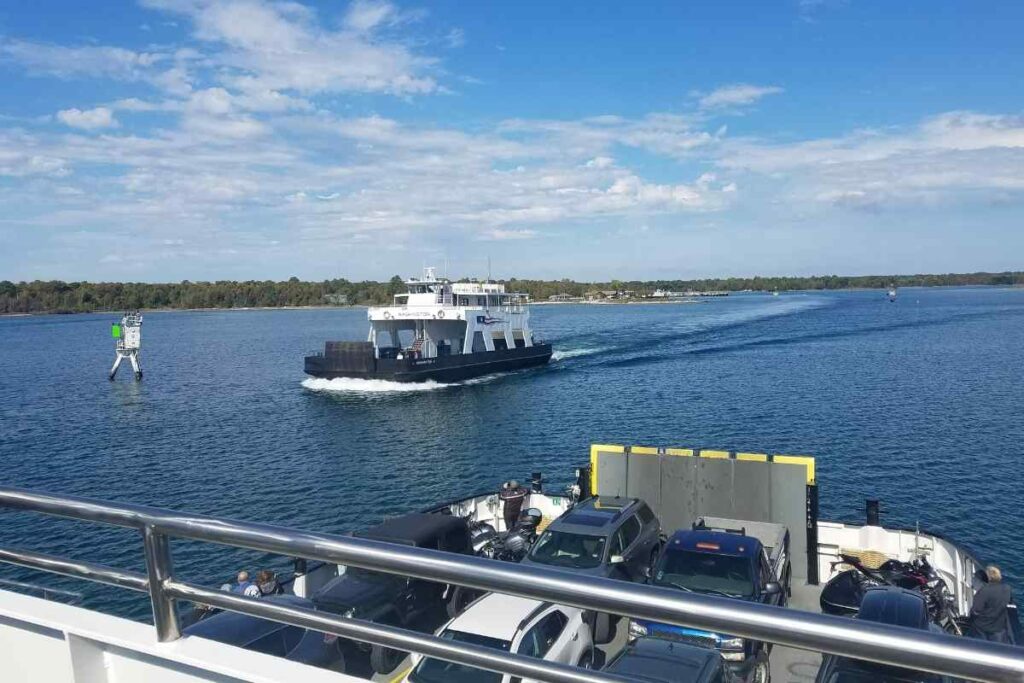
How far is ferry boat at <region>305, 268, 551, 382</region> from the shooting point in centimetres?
5222

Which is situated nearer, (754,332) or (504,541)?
(504,541)

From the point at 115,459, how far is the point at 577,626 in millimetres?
30994

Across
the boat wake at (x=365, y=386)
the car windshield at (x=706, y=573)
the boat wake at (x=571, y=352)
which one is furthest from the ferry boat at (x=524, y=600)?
the boat wake at (x=571, y=352)

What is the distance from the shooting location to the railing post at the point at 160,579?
2.48 meters

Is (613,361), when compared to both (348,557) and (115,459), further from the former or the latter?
(348,557)

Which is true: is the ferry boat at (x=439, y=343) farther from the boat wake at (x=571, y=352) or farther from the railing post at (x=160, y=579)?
the railing post at (x=160, y=579)

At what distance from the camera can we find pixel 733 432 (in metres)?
35.9

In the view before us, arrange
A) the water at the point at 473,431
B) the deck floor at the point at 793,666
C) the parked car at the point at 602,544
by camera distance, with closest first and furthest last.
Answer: the deck floor at the point at 793,666 → the parked car at the point at 602,544 → the water at the point at 473,431

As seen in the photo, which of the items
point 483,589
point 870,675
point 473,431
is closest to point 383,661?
point 870,675

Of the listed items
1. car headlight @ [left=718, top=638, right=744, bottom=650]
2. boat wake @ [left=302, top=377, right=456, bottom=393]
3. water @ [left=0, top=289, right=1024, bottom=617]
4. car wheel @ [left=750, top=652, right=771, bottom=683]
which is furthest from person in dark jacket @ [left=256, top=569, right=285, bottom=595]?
boat wake @ [left=302, top=377, right=456, bottom=393]

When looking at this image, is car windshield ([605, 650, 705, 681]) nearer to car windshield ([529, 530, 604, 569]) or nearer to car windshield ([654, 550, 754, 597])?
car windshield ([654, 550, 754, 597])

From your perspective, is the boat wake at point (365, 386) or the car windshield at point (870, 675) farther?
the boat wake at point (365, 386)

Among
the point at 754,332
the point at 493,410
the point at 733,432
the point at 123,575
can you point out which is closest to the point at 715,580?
the point at 123,575

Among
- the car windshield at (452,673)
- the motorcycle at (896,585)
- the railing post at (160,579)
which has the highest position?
the railing post at (160,579)
